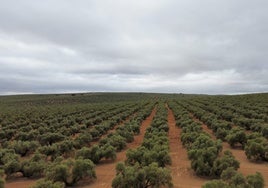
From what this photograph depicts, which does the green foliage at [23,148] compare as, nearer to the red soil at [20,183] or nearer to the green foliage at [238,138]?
the red soil at [20,183]

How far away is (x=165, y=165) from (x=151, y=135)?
5.90m

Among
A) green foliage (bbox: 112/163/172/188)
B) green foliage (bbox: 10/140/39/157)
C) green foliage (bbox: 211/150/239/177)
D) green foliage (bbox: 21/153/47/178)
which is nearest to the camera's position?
green foliage (bbox: 112/163/172/188)

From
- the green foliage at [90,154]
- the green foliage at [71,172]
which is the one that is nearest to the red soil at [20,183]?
the green foliage at [71,172]

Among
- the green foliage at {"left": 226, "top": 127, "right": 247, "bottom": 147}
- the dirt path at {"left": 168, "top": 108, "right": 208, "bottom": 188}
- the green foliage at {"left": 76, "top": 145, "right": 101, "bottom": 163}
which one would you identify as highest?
the green foliage at {"left": 226, "top": 127, "right": 247, "bottom": 147}

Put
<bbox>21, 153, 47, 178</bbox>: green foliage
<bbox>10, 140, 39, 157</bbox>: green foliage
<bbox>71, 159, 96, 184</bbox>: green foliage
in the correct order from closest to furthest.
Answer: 1. <bbox>71, 159, 96, 184</bbox>: green foliage
2. <bbox>21, 153, 47, 178</bbox>: green foliage
3. <bbox>10, 140, 39, 157</bbox>: green foliage

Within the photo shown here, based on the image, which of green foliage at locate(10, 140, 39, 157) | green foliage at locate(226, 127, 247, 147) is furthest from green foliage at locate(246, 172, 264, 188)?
green foliage at locate(10, 140, 39, 157)

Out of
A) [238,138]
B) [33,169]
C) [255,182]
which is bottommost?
[33,169]

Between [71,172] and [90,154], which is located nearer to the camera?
[71,172]

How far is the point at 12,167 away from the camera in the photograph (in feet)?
41.6

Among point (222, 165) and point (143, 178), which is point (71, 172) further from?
point (222, 165)

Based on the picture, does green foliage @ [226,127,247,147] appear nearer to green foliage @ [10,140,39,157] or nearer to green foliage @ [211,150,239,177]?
green foliage @ [211,150,239,177]

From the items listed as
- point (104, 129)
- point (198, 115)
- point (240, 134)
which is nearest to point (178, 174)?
point (240, 134)

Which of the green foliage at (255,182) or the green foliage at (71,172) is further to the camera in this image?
the green foliage at (71,172)

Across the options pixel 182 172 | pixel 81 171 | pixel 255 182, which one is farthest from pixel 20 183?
pixel 255 182
